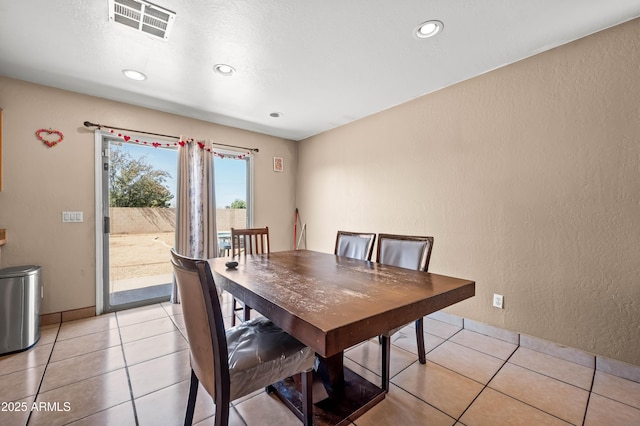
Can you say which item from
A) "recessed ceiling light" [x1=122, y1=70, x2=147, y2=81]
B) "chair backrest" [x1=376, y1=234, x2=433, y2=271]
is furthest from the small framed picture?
"chair backrest" [x1=376, y1=234, x2=433, y2=271]

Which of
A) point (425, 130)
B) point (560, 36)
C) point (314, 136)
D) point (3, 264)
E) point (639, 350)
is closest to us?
point (639, 350)

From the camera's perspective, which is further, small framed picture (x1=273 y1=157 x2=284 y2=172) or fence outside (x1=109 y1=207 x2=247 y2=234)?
small framed picture (x1=273 y1=157 x2=284 y2=172)

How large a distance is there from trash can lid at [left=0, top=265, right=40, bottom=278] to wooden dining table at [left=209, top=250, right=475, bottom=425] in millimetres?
1685

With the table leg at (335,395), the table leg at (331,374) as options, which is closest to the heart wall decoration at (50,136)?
the table leg at (335,395)

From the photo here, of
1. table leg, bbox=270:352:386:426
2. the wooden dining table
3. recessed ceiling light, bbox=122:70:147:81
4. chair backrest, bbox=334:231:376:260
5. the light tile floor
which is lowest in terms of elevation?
the light tile floor

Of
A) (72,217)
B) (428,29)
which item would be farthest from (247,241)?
(428,29)

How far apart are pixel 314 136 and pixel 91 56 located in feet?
9.44

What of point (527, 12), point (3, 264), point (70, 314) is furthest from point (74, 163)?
point (527, 12)

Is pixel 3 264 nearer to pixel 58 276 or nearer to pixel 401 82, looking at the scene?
pixel 58 276

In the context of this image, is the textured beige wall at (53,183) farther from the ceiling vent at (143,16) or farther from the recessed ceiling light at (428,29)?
the recessed ceiling light at (428,29)

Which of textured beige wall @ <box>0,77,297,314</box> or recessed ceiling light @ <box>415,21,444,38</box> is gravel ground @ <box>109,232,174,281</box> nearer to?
textured beige wall @ <box>0,77,297,314</box>

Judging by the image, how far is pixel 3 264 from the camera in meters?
2.48

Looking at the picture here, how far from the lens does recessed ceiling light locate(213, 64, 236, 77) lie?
231 cm

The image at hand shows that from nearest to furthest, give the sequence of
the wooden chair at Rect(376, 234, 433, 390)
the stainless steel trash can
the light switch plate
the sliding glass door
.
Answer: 1. the wooden chair at Rect(376, 234, 433, 390)
2. the stainless steel trash can
3. the light switch plate
4. the sliding glass door
